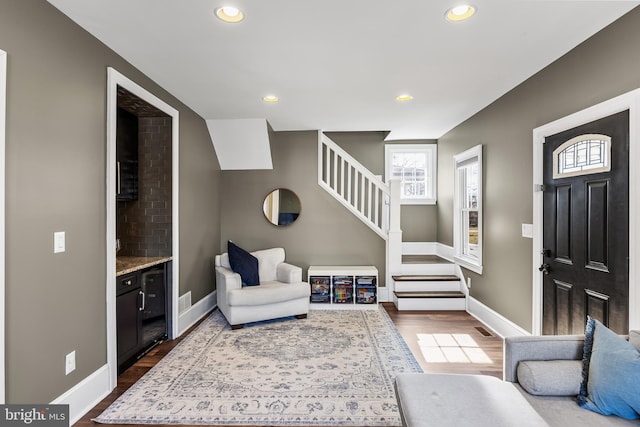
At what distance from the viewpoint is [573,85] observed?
8.30ft

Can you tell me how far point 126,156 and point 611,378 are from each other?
3.96 meters

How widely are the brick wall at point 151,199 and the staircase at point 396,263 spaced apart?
221cm

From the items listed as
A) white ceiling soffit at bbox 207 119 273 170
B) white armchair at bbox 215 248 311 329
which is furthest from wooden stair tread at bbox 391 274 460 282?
white ceiling soffit at bbox 207 119 273 170

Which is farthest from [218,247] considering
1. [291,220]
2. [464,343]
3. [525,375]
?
[525,375]

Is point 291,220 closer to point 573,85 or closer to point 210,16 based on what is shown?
point 210,16

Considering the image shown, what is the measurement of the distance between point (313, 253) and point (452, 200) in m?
2.30

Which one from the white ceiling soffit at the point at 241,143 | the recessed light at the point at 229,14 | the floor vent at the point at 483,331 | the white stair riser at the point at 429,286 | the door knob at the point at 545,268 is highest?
the recessed light at the point at 229,14

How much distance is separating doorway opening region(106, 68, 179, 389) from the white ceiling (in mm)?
231

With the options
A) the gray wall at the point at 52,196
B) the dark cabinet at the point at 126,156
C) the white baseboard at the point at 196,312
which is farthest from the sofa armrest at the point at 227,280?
the gray wall at the point at 52,196

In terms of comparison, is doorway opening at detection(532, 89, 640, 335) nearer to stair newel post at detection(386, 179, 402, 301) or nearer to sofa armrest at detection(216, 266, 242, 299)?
stair newel post at detection(386, 179, 402, 301)

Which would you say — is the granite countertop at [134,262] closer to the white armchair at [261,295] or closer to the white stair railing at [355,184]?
the white armchair at [261,295]

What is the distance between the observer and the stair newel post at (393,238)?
4.77 metres

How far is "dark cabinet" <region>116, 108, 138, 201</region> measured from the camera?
3152mm

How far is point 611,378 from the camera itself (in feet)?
4.80
